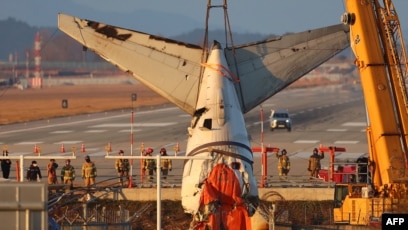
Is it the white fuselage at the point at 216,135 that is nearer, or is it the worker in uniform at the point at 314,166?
the white fuselage at the point at 216,135

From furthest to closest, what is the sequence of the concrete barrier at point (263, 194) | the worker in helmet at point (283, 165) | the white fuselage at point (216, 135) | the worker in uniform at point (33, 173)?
the worker in helmet at point (283, 165), the worker in uniform at point (33, 173), the concrete barrier at point (263, 194), the white fuselage at point (216, 135)

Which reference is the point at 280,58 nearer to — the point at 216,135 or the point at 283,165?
the point at 216,135

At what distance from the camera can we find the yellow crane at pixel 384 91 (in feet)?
140

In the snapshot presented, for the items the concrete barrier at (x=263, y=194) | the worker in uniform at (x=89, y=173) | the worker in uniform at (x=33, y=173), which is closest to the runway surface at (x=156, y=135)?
the worker in uniform at (x=89, y=173)

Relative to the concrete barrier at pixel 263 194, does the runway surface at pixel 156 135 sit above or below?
above

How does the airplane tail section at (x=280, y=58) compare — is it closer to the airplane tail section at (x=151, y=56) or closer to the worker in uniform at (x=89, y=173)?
the airplane tail section at (x=151, y=56)

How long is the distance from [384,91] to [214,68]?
5.57 metres

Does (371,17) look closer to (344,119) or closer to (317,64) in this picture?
(317,64)

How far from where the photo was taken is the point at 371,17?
4275cm

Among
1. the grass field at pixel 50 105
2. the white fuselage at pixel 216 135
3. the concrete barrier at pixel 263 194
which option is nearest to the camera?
the white fuselage at pixel 216 135

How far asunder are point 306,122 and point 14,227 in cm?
8304

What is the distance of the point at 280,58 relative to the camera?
4628cm

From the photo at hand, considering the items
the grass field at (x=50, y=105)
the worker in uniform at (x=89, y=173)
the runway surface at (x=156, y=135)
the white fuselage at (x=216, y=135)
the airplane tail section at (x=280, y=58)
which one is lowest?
the white fuselage at (x=216, y=135)

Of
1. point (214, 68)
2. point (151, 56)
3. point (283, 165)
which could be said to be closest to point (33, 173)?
point (283, 165)
